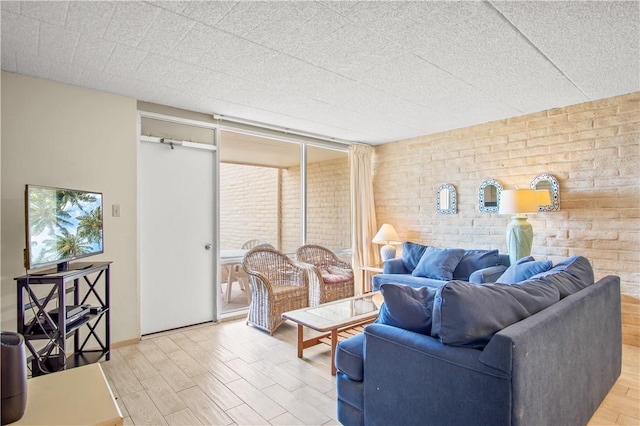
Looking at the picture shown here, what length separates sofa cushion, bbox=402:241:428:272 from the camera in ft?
15.1

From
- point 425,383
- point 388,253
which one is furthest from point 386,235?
point 425,383

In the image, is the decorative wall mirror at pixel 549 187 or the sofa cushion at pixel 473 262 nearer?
the decorative wall mirror at pixel 549 187

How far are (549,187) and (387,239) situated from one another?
213 cm

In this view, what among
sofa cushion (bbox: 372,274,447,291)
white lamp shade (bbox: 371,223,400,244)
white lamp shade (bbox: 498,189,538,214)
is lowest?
sofa cushion (bbox: 372,274,447,291)

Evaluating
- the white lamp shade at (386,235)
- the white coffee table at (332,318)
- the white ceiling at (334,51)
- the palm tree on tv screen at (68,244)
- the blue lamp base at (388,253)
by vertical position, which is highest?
the white ceiling at (334,51)

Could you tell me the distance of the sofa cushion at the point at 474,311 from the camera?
1462mm

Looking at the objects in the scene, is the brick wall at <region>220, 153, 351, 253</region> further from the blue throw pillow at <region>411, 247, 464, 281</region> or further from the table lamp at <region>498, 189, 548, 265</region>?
the table lamp at <region>498, 189, 548, 265</region>

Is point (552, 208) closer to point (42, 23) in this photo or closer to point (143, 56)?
point (143, 56)

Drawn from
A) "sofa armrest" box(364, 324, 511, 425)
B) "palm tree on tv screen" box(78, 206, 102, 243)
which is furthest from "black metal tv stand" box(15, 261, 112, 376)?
"sofa armrest" box(364, 324, 511, 425)

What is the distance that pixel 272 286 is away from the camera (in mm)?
3832

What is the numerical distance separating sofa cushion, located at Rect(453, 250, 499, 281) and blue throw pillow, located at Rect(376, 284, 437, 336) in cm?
253

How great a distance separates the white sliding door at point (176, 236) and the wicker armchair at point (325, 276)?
1148 millimetres

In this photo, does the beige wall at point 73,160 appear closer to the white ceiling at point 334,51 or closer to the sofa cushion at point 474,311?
the white ceiling at point 334,51

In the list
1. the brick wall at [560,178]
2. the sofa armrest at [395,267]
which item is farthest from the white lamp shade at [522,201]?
the sofa armrest at [395,267]
